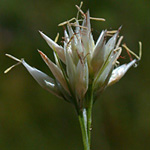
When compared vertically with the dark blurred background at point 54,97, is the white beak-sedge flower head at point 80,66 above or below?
above

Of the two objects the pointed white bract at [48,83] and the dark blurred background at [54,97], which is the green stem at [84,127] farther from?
the dark blurred background at [54,97]

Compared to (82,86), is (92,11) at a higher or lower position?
lower

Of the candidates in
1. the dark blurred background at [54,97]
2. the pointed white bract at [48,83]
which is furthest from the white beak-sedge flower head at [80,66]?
the dark blurred background at [54,97]

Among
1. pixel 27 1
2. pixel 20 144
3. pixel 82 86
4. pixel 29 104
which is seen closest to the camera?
pixel 82 86

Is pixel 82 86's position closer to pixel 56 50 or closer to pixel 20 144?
pixel 56 50

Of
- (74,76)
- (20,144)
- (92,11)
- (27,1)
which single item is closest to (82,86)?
(74,76)

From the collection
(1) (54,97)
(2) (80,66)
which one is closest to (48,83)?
(2) (80,66)

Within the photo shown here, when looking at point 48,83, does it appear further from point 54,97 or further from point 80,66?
point 54,97

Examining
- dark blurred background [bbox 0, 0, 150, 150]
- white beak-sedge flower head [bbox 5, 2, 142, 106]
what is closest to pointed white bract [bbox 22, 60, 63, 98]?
white beak-sedge flower head [bbox 5, 2, 142, 106]

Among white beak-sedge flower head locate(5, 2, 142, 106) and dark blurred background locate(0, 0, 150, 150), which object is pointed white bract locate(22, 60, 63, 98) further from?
dark blurred background locate(0, 0, 150, 150)
